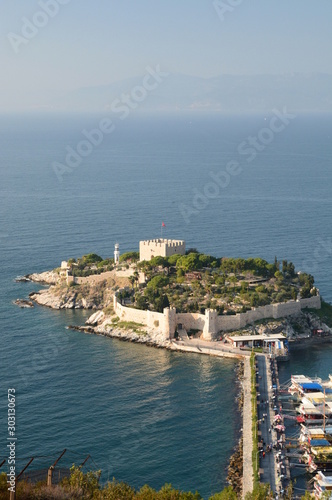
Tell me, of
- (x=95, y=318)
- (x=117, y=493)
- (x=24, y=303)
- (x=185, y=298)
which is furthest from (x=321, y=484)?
(x=24, y=303)

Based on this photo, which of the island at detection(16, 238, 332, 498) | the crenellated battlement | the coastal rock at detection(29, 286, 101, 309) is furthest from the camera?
the crenellated battlement

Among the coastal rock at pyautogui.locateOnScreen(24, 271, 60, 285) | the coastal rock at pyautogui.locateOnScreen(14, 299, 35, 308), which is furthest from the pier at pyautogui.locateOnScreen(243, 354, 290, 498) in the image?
the coastal rock at pyautogui.locateOnScreen(24, 271, 60, 285)

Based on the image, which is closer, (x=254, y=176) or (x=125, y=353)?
(x=125, y=353)

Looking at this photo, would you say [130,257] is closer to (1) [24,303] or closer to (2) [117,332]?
(1) [24,303]

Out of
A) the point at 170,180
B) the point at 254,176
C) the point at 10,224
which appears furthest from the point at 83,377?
the point at 254,176

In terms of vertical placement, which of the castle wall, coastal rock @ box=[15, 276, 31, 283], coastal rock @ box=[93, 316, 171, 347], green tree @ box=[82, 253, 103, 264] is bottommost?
coastal rock @ box=[93, 316, 171, 347]

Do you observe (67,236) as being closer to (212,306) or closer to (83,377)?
(212,306)

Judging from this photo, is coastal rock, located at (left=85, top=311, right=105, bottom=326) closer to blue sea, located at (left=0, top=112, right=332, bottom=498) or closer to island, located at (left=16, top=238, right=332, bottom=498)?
island, located at (left=16, top=238, right=332, bottom=498)
